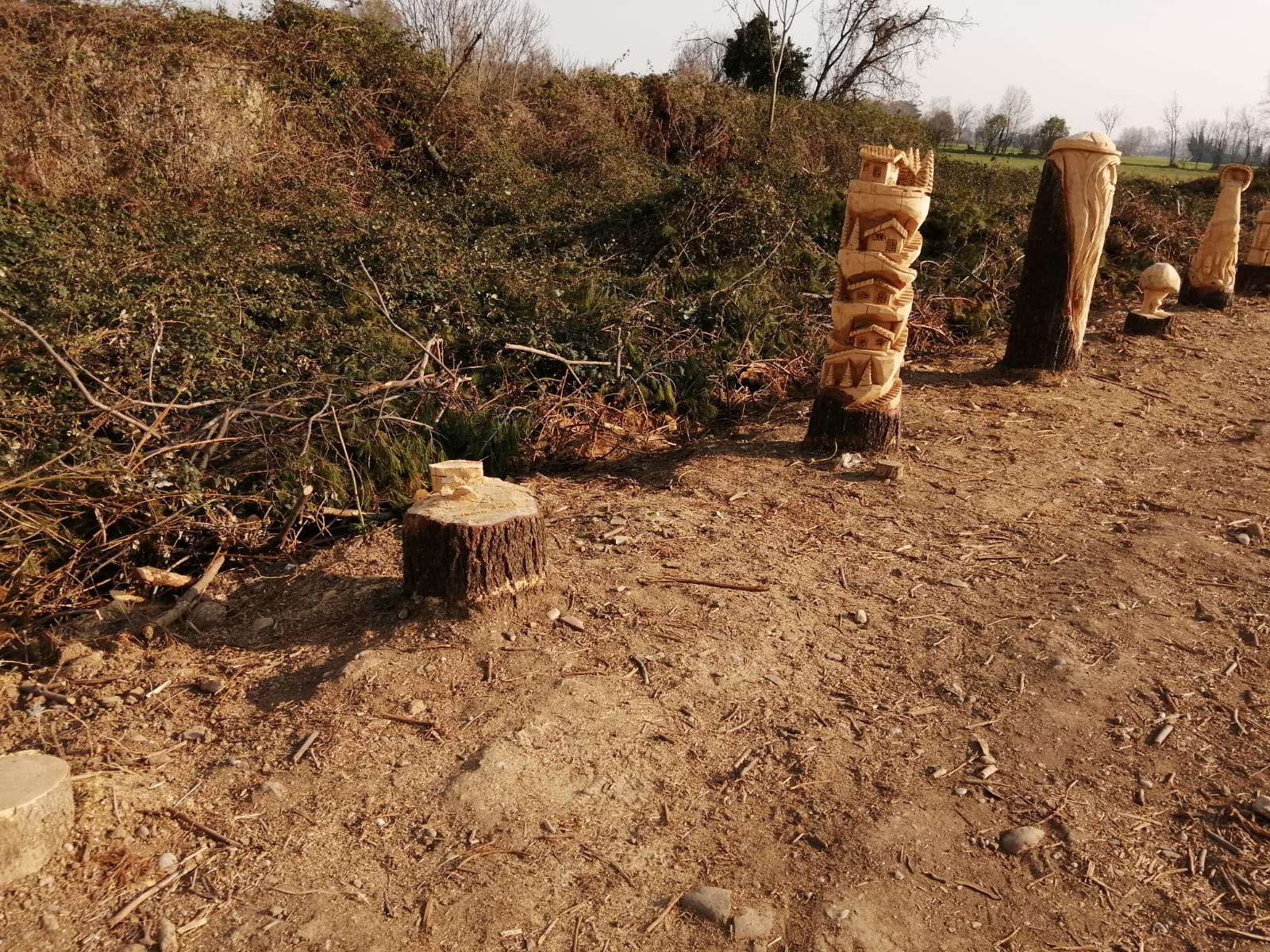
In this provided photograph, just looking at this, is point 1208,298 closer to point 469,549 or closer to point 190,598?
point 469,549

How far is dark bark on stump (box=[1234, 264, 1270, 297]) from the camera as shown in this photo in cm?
1119

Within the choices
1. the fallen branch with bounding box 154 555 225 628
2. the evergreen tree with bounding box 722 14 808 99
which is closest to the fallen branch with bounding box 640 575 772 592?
the fallen branch with bounding box 154 555 225 628

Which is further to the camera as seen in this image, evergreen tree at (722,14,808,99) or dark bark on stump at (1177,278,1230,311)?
evergreen tree at (722,14,808,99)

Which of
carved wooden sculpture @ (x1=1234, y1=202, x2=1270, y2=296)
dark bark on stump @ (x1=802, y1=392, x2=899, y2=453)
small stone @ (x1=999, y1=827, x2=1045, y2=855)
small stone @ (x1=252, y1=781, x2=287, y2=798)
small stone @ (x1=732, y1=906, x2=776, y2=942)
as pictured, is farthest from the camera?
carved wooden sculpture @ (x1=1234, y1=202, x2=1270, y2=296)

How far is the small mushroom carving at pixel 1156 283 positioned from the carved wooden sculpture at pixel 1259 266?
3468mm

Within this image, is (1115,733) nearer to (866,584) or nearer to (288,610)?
Answer: (866,584)

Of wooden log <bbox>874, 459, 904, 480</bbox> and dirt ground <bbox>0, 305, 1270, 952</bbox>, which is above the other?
wooden log <bbox>874, 459, 904, 480</bbox>

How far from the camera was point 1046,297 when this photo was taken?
6.91 metres

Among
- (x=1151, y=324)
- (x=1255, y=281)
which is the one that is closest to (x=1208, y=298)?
(x=1255, y=281)

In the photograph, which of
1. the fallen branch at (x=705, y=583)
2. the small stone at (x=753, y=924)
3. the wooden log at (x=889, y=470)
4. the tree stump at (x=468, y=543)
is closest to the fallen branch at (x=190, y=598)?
the tree stump at (x=468, y=543)

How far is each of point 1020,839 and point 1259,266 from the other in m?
11.9

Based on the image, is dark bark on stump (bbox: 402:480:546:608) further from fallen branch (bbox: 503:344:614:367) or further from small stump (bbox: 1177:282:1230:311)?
small stump (bbox: 1177:282:1230:311)

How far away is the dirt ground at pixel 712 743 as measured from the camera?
2338 mm

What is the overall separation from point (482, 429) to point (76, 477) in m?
2.23
